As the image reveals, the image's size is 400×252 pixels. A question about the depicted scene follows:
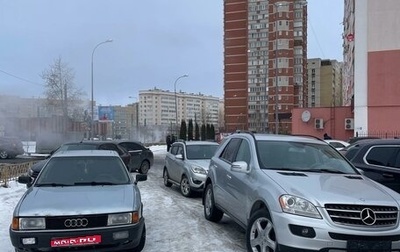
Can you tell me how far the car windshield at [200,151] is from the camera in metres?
12.2

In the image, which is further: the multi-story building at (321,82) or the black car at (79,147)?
the multi-story building at (321,82)

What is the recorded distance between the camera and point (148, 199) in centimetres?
1052

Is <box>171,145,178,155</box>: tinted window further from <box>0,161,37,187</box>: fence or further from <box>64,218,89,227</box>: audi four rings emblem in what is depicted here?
<box>64,218,89,227</box>: audi four rings emblem

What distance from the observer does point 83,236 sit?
16.5ft

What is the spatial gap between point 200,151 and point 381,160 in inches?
251

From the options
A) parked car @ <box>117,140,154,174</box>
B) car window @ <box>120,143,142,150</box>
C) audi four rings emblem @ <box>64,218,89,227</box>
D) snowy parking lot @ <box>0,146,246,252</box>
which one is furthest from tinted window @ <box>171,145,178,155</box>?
audi four rings emblem @ <box>64,218,89,227</box>

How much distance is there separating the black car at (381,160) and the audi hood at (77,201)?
12.4ft

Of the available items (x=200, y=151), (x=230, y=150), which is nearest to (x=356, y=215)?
(x=230, y=150)

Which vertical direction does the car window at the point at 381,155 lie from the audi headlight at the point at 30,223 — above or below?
above

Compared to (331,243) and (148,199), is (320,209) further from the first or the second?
(148,199)

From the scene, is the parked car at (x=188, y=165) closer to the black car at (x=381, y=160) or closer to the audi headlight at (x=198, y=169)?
the audi headlight at (x=198, y=169)

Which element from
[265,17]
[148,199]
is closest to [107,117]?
[148,199]

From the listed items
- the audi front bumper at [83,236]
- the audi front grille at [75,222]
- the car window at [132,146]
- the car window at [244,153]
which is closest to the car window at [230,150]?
the car window at [244,153]

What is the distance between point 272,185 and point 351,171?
151 centimetres
